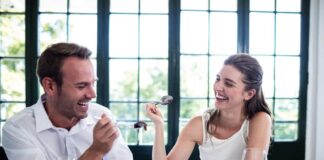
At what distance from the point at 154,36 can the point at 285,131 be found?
1.41 m

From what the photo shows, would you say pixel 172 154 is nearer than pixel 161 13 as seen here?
Yes

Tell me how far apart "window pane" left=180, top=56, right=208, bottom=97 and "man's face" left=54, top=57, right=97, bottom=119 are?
1.63 metres

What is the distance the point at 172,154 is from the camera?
5.97ft

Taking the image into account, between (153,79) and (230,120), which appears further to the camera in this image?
(153,79)

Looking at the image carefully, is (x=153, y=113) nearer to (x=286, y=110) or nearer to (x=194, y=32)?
(x=194, y=32)

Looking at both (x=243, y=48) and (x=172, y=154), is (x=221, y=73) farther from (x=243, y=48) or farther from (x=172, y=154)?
(x=243, y=48)

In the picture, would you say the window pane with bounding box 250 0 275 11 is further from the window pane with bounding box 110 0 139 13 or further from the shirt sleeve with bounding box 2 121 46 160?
the shirt sleeve with bounding box 2 121 46 160

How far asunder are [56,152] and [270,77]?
2131 mm

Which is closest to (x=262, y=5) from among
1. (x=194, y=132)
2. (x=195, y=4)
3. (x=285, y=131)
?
(x=195, y=4)

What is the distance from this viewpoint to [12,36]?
9.64ft

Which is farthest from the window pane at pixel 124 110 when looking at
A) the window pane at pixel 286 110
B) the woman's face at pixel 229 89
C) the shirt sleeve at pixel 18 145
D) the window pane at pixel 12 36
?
the shirt sleeve at pixel 18 145

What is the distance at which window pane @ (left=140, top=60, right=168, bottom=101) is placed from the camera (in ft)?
9.71

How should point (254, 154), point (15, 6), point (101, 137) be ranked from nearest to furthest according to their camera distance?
point (254, 154)
point (101, 137)
point (15, 6)

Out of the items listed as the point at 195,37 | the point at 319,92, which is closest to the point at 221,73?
the point at 195,37
